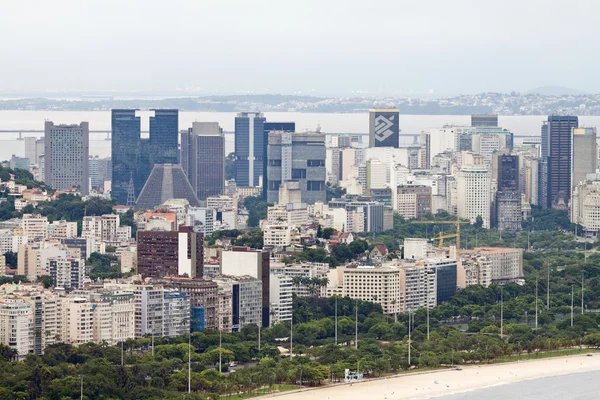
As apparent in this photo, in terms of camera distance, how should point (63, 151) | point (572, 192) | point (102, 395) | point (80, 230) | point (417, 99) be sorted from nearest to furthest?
point (102, 395), point (80, 230), point (572, 192), point (63, 151), point (417, 99)

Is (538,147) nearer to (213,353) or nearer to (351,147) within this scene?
(351,147)

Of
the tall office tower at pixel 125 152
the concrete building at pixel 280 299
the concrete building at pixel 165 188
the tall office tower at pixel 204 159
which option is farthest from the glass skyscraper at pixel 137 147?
the concrete building at pixel 280 299

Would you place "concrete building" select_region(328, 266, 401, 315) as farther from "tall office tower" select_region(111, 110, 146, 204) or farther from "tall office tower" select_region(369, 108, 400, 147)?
"tall office tower" select_region(369, 108, 400, 147)

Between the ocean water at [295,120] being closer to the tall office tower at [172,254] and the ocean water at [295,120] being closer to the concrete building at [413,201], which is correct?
the concrete building at [413,201]

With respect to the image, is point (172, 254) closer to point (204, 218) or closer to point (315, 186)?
point (204, 218)

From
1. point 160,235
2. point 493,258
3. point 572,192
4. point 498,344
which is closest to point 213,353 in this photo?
point 498,344

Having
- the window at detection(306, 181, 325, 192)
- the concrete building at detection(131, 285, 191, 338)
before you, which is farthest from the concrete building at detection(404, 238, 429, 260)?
the window at detection(306, 181, 325, 192)
